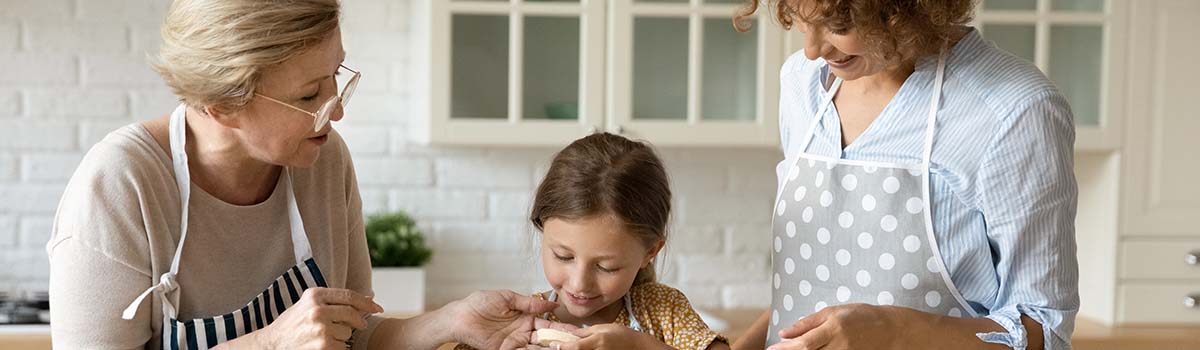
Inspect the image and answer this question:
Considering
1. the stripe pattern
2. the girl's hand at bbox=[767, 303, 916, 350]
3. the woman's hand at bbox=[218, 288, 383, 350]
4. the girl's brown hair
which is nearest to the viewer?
the girl's hand at bbox=[767, 303, 916, 350]

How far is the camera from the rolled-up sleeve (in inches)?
56.7

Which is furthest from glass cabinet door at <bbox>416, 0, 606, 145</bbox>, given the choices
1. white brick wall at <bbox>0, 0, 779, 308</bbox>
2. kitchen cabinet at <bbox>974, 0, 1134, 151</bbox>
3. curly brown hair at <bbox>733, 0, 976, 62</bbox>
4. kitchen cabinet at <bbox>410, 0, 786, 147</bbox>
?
curly brown hair at <bbox>733, 0, 976, 62</bbox>

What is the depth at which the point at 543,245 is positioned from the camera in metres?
1.79

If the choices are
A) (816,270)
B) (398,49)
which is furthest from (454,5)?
(816,270)

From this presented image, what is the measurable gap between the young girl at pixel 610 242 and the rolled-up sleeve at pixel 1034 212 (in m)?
0.45

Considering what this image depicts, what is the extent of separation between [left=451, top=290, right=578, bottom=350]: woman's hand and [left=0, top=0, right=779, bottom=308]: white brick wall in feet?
4.29

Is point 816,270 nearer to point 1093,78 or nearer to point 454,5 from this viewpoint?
point 454,5

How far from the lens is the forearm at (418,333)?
1796mm

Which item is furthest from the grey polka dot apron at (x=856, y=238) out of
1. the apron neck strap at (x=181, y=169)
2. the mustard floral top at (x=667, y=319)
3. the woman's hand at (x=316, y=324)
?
the apron neck strap at (x=181, y=169)

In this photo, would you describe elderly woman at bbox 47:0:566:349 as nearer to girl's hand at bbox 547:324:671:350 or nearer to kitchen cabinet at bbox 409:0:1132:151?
girl's hand at bbox 547:324:671:350

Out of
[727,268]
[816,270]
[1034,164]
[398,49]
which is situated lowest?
[727,268]

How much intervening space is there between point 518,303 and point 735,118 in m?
1.53

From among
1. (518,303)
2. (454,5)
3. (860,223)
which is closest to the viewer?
(860,223)

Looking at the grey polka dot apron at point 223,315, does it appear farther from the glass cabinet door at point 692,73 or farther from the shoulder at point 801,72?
the glass cabinet door at point 692,73
